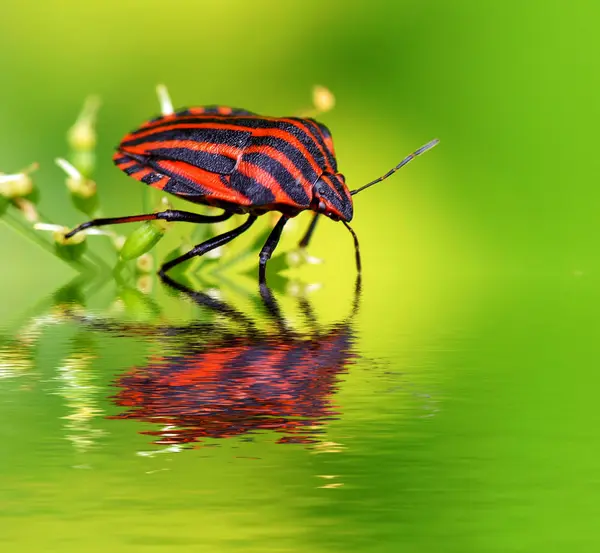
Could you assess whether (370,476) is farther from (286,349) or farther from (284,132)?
(284,132)

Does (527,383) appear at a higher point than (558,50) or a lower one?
lower

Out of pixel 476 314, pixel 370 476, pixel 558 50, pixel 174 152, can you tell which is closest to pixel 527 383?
pixel 370 476

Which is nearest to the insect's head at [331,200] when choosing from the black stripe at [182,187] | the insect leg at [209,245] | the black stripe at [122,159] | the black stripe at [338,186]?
the black stripe at [338,186]

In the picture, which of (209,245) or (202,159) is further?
(202,159)

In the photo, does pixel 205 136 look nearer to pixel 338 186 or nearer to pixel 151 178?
pixel 151 178

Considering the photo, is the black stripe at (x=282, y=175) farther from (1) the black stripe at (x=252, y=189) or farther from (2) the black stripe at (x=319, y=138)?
(2) the black stripe at (x=319, y=138)

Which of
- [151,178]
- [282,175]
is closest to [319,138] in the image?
[282,175]
